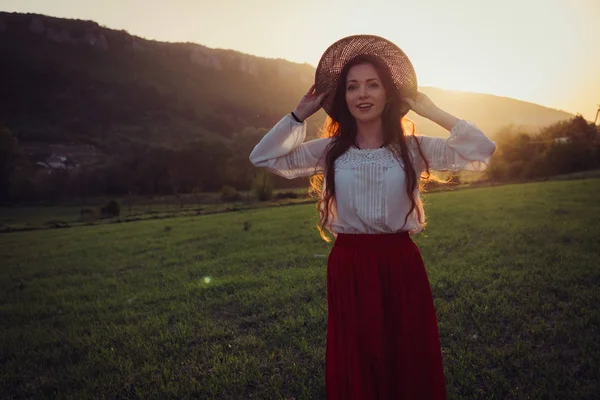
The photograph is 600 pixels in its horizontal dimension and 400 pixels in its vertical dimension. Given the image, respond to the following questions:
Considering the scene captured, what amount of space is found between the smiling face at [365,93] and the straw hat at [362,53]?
0.13 m

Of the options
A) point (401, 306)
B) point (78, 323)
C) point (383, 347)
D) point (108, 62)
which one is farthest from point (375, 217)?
point (108, 62)

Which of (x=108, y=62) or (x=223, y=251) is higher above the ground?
(x=108, y=62)

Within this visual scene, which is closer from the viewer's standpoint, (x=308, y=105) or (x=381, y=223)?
(x=381, y=223)

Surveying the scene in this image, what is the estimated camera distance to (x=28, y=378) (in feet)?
14.9

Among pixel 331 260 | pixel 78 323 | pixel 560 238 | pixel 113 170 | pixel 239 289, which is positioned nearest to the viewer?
pixel 331 260

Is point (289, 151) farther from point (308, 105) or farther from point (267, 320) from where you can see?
point (267, 320)

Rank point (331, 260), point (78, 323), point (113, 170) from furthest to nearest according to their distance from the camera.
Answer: point (113, 170)
point (78, 323)
point (331, 260)

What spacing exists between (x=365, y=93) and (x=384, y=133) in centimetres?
33

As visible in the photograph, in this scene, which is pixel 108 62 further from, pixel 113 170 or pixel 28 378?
pixel 28 378

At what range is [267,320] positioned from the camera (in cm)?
571

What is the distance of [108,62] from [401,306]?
142 meters

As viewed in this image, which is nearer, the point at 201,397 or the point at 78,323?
the point at 201,397

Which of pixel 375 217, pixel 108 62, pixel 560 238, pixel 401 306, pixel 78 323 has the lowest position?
pixel 78 323

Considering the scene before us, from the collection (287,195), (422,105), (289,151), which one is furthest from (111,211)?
(422,105)
